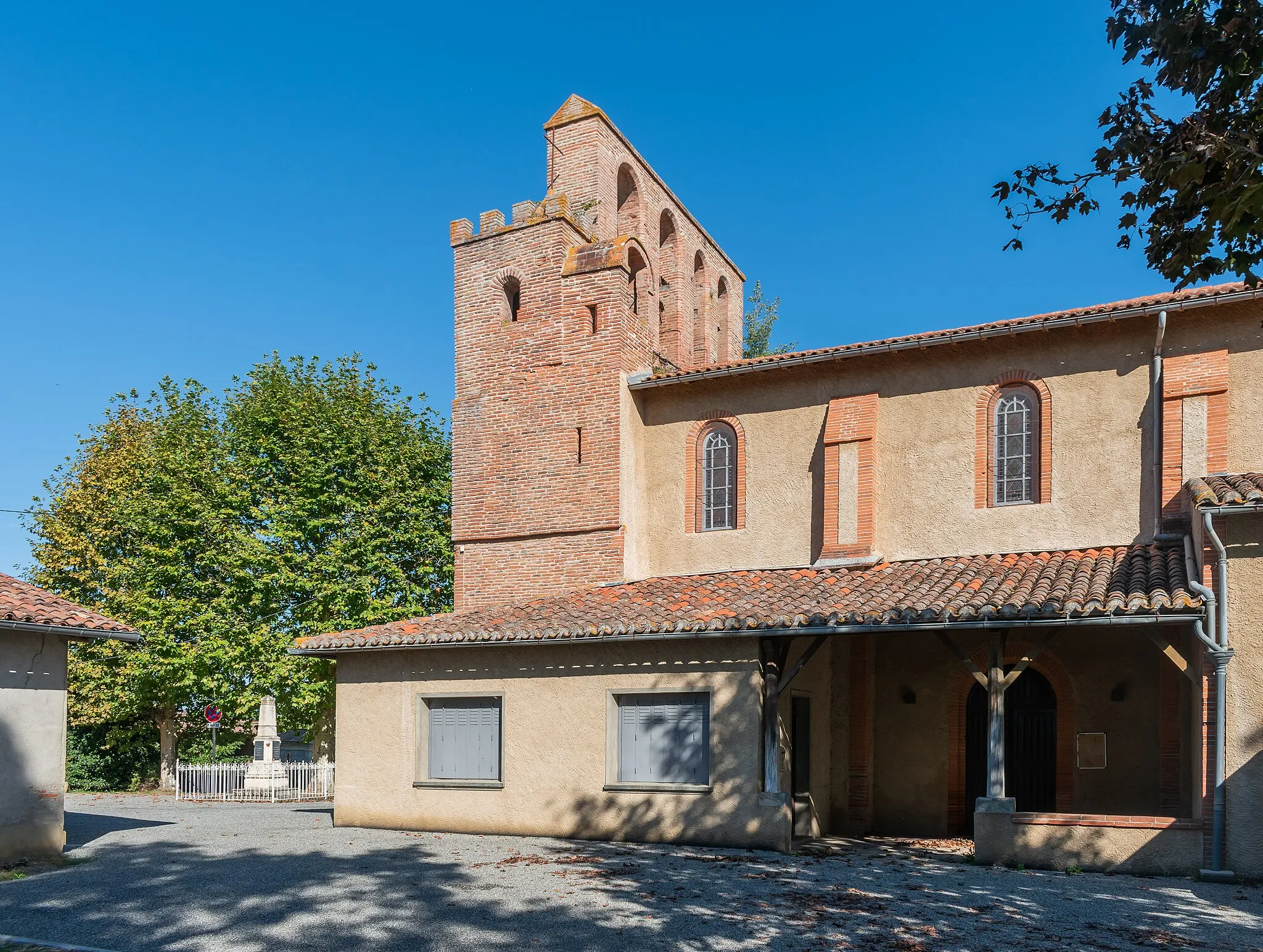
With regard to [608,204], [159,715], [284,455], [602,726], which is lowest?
[159,715]

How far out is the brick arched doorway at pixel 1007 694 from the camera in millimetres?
15508

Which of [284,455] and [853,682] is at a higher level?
[284,455]

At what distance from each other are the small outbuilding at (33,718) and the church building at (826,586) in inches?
164

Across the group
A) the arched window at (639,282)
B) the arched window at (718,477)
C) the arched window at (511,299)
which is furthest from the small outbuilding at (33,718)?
the arched window at (639,282)

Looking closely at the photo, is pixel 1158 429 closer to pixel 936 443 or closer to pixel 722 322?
pixel 936 443

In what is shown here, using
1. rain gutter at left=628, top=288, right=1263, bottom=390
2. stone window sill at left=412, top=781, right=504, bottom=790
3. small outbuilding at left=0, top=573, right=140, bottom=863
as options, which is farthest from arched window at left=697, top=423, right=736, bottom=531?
small outbuilding at left=0, top=573, right=140, bottom=863

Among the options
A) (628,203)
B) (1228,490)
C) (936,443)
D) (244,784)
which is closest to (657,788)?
(936,443)

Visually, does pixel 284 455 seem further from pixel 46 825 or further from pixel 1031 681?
pixel 1031 681

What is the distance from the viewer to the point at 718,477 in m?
18.6

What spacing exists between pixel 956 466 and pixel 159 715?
897 inches

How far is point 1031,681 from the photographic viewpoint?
16281 millimetres

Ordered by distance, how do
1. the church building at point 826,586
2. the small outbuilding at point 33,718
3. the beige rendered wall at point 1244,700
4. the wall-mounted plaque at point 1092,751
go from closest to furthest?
the beige rendered wall at point 1244,700 < the small outbuilding at point 33,718 < the church building at point 826,586 < the wall-mounted plaque at point 1092,751

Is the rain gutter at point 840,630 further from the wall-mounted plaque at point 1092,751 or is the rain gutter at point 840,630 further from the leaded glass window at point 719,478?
the leaded glass window at point 719,478

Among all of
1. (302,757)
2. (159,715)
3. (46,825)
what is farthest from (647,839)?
(302,757)
